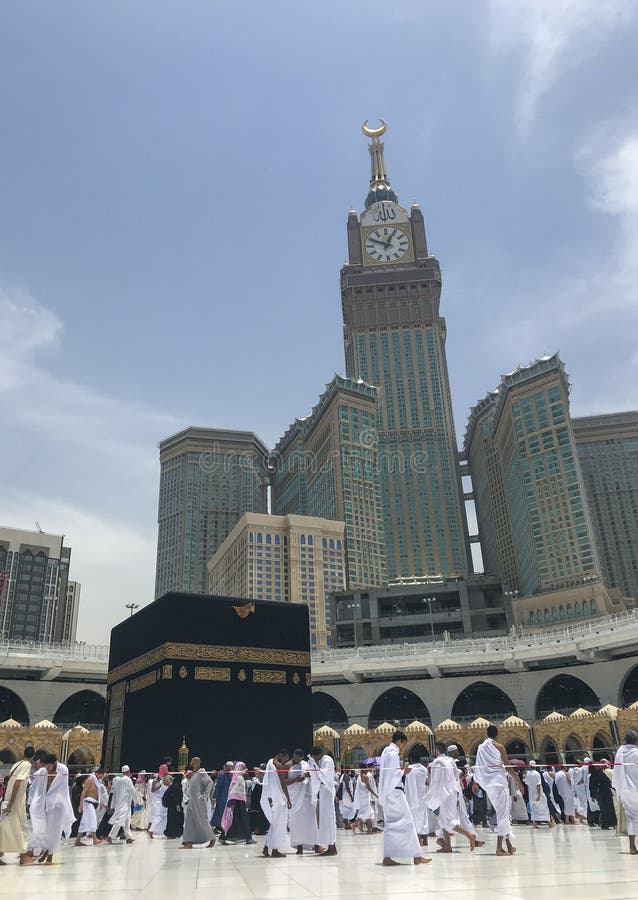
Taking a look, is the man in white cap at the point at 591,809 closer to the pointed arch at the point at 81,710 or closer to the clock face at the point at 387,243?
the pointed arch at the point at 81,710

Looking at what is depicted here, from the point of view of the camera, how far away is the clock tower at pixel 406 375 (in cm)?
10388

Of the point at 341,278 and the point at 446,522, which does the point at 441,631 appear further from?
the point at 341,278

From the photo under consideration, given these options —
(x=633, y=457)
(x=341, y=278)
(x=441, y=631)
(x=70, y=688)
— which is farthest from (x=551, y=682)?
Result: (x=341, y=278)

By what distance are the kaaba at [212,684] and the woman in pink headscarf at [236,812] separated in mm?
5114

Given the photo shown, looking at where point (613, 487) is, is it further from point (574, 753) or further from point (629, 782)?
point (629, 782)

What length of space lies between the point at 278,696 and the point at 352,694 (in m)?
23.3

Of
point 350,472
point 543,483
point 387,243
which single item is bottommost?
point 543,483

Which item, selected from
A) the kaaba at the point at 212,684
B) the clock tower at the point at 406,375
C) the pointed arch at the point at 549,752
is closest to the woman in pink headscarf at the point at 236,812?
the kaaba at the point at 212,684

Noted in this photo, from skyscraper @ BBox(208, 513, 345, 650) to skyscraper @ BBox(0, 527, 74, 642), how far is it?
25.1 m

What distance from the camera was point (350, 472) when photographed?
99375 mm

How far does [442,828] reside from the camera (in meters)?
8.98

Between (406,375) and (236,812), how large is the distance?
344ft

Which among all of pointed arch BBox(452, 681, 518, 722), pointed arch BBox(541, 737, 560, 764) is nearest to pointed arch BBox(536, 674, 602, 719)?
pointed arch BBox(452, 681, 518, 722)

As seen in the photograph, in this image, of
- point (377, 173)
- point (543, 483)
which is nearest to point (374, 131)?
point (377, 173)
